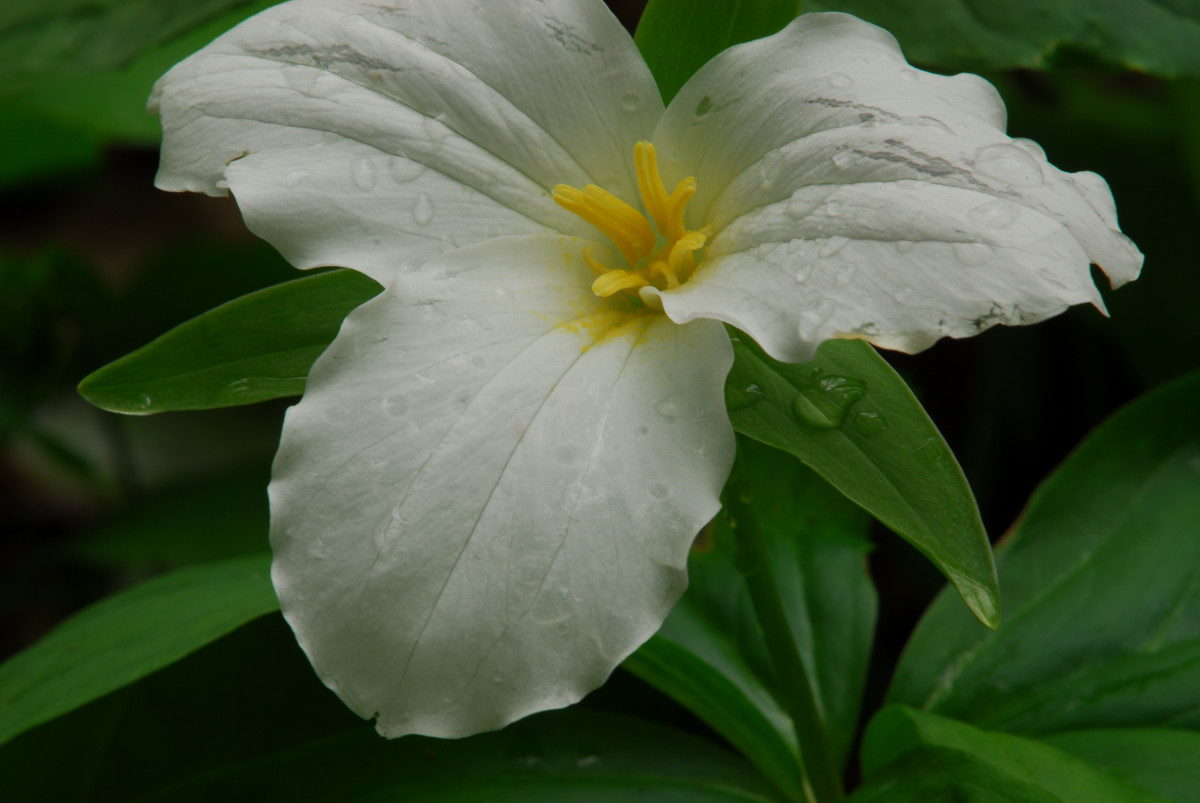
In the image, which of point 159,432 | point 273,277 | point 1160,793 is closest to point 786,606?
point 1160,793

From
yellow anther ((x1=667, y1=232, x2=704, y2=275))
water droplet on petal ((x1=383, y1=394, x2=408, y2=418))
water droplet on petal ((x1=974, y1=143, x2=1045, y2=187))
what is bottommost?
water droplet on petal ((x1=383, y1=394, x2=408, y2=418))

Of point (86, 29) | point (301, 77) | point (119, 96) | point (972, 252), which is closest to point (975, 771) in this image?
point (972, 252)

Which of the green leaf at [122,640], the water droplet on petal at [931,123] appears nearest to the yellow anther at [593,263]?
the water droplet on petal at [931,123]

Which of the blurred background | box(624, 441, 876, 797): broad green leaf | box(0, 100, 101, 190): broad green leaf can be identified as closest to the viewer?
box(624, 441, 876, 797): broad green leaf

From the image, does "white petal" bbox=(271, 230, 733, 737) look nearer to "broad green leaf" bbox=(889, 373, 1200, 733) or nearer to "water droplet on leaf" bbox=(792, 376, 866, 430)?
"water droplet on leaf" bbox=(792, 376, 866, 430)

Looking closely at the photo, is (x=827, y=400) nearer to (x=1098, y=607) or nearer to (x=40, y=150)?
(x=1098, y=607)

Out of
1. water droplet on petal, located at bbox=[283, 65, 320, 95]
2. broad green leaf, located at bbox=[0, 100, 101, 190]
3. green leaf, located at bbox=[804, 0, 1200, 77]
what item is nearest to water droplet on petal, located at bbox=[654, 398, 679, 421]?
water droplet on petal, located at bbox=[283, 65, 320, 95]

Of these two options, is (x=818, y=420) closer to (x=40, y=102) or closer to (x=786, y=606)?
(x=786, y=606)
